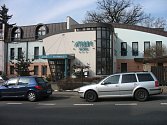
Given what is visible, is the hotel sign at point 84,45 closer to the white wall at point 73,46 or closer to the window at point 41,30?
the white wall at point 73,46

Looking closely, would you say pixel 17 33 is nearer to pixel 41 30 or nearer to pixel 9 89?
pixel 41 30

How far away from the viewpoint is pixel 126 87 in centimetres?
1605

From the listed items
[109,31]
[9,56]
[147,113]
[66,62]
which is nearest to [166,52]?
[109,31]

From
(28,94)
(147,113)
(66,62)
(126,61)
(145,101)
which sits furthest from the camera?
(126,61)

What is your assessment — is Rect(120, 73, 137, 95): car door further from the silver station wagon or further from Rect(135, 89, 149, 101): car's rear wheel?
Rect(135, 89, 149, 101): car's rear wheel

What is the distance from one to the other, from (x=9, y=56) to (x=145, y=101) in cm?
3840

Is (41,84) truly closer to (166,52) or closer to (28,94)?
(28,94)

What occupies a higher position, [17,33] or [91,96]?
[17,33]

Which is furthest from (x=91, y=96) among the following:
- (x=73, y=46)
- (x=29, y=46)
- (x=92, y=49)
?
(x=29, y=46)

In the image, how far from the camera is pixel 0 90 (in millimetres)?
18484

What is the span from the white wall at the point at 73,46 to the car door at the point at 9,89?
19625 millimetres

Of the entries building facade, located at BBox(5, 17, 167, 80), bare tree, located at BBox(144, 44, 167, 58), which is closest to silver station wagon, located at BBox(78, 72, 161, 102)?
building facade, located at BBox(5, 17, 167, 80)

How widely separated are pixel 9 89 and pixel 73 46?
2093 cm

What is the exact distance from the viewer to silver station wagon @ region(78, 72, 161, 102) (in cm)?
1595
